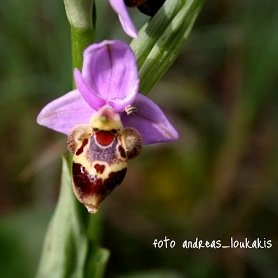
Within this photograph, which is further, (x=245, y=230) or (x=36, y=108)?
(x=36, y=108)

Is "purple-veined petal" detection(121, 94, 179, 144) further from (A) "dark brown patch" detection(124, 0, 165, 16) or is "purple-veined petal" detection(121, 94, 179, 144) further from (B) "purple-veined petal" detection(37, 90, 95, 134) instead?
(A) "dark brown patch" detection(124, 0, 165, 16)

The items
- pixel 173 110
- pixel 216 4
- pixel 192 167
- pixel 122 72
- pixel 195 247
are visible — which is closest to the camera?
pixel 122 72

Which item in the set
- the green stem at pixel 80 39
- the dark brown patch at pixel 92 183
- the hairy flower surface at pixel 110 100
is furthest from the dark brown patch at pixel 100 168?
the green stem at pixel 80 39

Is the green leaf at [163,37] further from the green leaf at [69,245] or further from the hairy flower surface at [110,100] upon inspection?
the green leaf at [69,245]

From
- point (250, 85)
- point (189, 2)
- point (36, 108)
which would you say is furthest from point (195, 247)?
point (189, 2)

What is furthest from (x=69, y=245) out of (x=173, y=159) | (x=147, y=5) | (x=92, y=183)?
(x=173, y=159)

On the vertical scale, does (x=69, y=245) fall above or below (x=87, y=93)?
below

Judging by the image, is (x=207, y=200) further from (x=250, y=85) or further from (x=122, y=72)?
(x=122, y=72)

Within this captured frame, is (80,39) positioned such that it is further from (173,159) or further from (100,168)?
(173,159)
